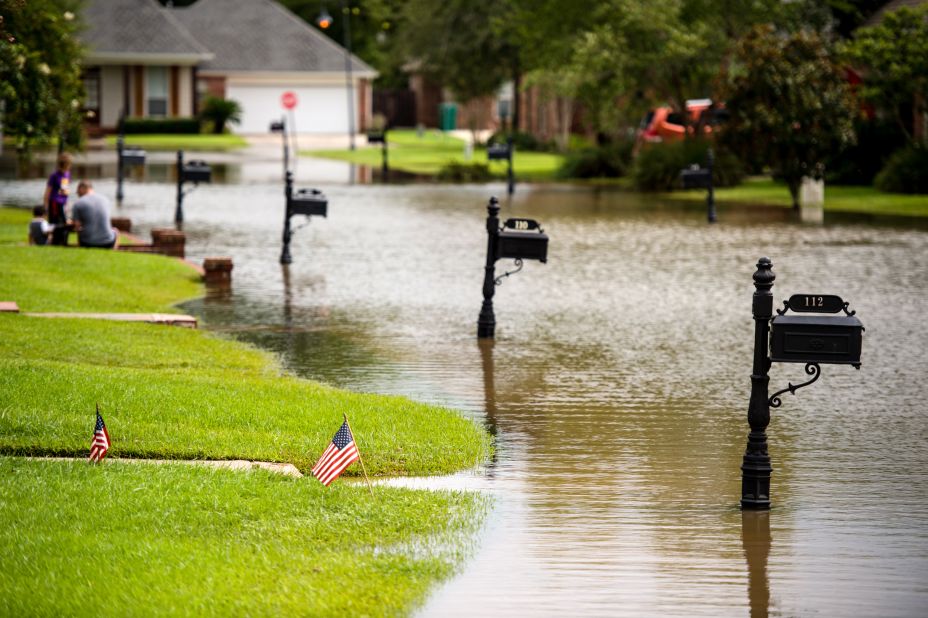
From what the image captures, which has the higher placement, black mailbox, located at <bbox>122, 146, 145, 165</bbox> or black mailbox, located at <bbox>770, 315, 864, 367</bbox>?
black mailbox, located at <bbox>122, 146, 145, 165</bbox>

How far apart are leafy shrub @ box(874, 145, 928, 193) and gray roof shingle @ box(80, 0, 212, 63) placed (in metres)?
42.7

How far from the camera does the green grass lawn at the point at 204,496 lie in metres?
7.32

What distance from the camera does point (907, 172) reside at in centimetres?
3709

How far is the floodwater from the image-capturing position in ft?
26.2

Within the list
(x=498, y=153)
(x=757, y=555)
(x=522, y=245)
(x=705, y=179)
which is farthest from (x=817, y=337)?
(x=498, y=153)

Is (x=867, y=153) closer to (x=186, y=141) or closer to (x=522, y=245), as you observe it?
(x=522, y=245)

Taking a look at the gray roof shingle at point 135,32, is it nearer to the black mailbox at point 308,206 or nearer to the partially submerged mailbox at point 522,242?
the black mailbox at point 308,206

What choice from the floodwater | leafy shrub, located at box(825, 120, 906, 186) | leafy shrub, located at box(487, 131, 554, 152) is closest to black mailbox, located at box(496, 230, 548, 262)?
the floodwater

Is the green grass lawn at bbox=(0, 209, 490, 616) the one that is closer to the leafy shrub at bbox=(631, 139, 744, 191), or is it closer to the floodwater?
the floodwater

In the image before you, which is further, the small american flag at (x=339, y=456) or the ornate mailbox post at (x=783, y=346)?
the ornate mailbox post at (x=783, y=346)

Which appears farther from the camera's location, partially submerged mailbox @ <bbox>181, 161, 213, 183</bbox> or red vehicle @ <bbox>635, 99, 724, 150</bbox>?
red vehicle @ <bbox>635, 99, 724, 150</bbox>

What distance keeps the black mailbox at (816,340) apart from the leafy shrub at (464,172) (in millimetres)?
35480

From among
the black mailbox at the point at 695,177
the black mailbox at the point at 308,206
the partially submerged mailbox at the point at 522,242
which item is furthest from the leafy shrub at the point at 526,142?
the partially submerged mailbox at the point at 522,242

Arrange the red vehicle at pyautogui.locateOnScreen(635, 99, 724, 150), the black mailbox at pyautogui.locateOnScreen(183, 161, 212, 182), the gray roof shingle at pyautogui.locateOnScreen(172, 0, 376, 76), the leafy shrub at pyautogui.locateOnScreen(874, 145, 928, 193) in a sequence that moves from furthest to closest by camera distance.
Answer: the gray roof shingle at pyautogui.locateOnScreen(172, 0, 376, 76) → the red vehicle at pyautogui.locateOnScreen(635, 99, 724, 150) → the leafy shrub at pyautogui.locateOnScreen(874, 145, 928, 193) → the black mailbox at pyautogui.locateOnScreen(183, 161, 212, 182)
